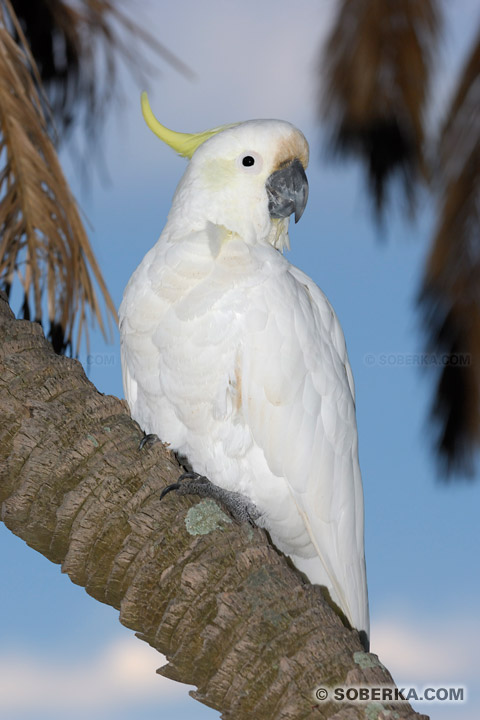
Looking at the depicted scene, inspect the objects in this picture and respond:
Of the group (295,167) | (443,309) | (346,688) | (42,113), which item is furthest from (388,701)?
(42,113)

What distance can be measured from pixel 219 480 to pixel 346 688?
1044mm

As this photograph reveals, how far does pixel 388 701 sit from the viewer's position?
1950mm

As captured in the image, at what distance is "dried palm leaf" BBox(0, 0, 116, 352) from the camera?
4.33m

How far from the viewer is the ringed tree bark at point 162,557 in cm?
204

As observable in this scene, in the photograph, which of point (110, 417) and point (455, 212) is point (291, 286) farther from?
point (455, 212)

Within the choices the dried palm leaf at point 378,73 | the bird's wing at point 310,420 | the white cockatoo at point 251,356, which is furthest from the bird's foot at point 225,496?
the dried palm leaf at point 378,73

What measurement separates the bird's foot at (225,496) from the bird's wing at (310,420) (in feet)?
0.57

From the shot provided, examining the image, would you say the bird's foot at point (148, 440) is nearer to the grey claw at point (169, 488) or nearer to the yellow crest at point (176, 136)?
the grey claw at point (169, 488)

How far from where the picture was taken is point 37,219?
436cm

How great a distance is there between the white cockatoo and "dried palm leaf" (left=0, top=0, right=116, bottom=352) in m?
1.44

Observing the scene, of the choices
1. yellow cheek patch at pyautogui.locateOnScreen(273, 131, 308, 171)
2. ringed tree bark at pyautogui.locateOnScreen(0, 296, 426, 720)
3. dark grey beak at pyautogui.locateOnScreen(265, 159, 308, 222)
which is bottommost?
ringed tree bark at pyautogui.locateOnScreen(0, 296, 426, 720)

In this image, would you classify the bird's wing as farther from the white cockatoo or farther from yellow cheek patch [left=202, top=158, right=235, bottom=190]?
yellow cheek patch [left=202, top=158, right=235, bottom=190]

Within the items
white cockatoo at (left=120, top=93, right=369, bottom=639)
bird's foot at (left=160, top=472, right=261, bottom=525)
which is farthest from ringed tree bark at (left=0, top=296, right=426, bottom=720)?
white cockatoo at (left=120, top=93, right=369, bottom=639)

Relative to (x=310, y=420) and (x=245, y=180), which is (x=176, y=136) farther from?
(x=310, y=420)
